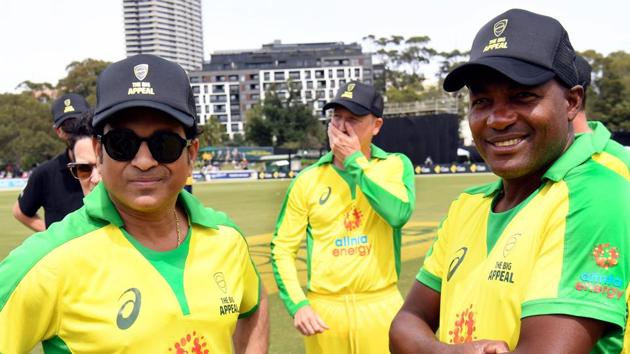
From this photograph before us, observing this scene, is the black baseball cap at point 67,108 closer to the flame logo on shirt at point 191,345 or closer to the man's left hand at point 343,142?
the man's left hand at point 343,142

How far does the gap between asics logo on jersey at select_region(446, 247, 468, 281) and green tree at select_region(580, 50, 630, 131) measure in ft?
194

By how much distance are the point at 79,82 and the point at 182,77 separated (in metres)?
87.9

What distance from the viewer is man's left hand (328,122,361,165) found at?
4.38 metres

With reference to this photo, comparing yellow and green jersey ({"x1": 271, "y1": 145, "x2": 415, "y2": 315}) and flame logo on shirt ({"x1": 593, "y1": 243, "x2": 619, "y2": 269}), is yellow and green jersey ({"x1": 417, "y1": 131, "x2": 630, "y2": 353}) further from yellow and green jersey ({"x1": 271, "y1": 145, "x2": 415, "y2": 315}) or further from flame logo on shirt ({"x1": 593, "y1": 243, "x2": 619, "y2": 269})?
yellow and green jersey ({"x1": 271, "y1": 145, "x2": 415, "y2": 315})

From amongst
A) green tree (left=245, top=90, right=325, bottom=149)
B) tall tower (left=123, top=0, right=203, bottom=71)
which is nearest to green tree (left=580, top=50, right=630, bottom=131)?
green tree (left=245, top=90, right=325, bottom=149)

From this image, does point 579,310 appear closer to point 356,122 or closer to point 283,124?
point 356,122

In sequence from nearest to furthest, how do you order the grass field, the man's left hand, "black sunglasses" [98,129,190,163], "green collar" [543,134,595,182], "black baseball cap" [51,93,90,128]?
1. "green collar" [543,134,595,182]
2. "black sunglasses" [98,129,190,163]
3. the man's left hand
4. "black baseball cap" [51,93,90,128]
5. the grass field

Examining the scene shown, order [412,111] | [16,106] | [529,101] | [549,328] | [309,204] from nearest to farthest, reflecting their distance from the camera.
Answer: [549,328]
[529,101]
[309,204]
[412,111]
[16,106]

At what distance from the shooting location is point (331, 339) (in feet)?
13.8

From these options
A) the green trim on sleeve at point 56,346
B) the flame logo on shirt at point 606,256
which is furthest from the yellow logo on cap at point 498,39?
the green trim on sleeve at point 56,346

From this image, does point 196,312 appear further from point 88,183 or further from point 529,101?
point 88,183

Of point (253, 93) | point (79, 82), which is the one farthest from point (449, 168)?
point (253, 93)

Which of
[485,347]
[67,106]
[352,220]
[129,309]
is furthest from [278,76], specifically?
[485,347]

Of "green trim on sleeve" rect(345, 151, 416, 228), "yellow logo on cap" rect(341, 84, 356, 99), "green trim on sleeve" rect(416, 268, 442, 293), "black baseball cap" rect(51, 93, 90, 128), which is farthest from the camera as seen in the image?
"black baseball cap" rect(51, 93, 90, 128)
